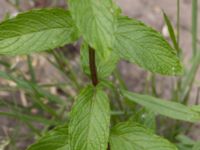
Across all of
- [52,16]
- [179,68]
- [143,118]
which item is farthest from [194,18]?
[52,16]

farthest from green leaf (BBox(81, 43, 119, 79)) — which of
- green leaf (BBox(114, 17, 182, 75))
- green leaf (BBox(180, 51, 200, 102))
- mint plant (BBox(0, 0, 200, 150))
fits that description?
green leaf (BBox(180, 51, 200, 102))

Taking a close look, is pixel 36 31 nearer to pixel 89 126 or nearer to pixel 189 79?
pixel 89 126

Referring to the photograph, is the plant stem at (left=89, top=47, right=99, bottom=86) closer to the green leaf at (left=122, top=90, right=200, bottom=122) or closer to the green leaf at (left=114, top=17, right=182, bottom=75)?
the green leaf at (left=114, top=17, right=182, bottom=75)

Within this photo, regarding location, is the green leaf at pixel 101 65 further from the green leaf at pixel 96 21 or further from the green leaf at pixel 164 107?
the green leaf at pixel 96 21

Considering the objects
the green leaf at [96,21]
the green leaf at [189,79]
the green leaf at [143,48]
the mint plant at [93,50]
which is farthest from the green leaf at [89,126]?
the green leaf at [189,79]

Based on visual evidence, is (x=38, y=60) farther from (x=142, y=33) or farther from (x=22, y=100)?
(x=142, y=33)

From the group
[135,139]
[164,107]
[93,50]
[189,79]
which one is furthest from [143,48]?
[189,79]
